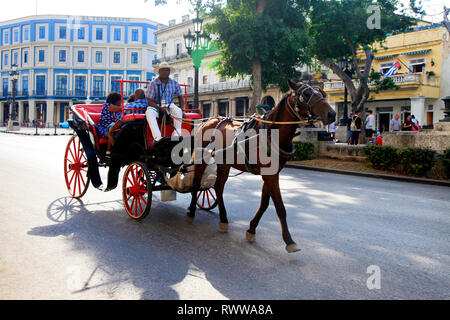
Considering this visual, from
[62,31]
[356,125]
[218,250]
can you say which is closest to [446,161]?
[356,125]

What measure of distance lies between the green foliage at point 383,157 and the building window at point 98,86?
5548 cm

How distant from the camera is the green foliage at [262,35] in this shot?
16750 millimetres

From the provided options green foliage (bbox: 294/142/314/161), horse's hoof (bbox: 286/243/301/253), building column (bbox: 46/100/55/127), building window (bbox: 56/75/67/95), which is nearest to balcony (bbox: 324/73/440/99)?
green foliage (bbox: 294/142/314/161)

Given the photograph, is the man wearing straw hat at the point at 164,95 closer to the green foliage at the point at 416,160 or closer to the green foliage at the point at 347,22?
the green foliage at the point at 416,160

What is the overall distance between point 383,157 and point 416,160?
105cm

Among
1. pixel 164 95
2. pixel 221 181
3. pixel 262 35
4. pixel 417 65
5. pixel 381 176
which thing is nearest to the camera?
pixel 221 181

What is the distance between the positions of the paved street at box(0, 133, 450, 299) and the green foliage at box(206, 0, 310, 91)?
34.4 feet

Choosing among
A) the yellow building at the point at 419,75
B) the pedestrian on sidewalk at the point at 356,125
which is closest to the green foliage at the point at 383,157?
the pedestrian on sidewalk at the point at 356,125

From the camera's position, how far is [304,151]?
15109 mm

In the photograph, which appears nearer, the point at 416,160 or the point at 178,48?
the point at 416,160

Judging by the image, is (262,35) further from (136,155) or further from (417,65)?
(417,65)

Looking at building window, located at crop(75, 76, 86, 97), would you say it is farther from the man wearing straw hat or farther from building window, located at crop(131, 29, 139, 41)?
the man wearing straw hat

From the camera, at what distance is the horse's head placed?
4.32m
